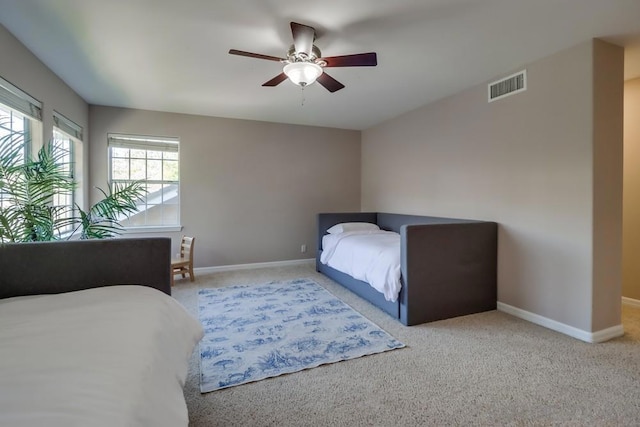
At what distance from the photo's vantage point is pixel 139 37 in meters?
2.41

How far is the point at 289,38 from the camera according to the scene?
244cm

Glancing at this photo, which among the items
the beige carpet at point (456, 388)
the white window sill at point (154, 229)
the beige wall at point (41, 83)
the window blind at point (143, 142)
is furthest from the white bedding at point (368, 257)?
the beige wall at point (41, 83)

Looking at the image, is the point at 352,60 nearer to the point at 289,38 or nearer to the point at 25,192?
the point at 289,38

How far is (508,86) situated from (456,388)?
113 inches

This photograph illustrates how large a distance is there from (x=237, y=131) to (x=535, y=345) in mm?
4596

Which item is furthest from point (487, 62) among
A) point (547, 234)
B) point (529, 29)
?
point (547, 234)

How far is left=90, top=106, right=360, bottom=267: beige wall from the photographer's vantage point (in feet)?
14.6

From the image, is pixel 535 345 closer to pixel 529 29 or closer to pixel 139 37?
pixel 529 29

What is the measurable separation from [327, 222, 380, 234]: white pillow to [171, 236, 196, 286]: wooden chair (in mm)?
2037

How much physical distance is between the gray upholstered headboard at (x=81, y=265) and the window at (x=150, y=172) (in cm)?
281

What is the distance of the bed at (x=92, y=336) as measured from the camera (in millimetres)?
755

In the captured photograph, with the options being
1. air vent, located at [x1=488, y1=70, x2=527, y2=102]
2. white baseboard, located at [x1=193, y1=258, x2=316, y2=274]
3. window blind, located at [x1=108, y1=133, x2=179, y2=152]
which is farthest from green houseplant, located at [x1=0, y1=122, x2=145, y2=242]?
air vent, located at [x1=488, y1=70, x2=527, y2=102]

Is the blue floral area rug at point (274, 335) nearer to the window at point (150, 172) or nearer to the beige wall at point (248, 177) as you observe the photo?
the beige wall at point (248, 177)

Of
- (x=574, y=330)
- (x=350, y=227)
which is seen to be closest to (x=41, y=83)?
(x=350, y=227)
